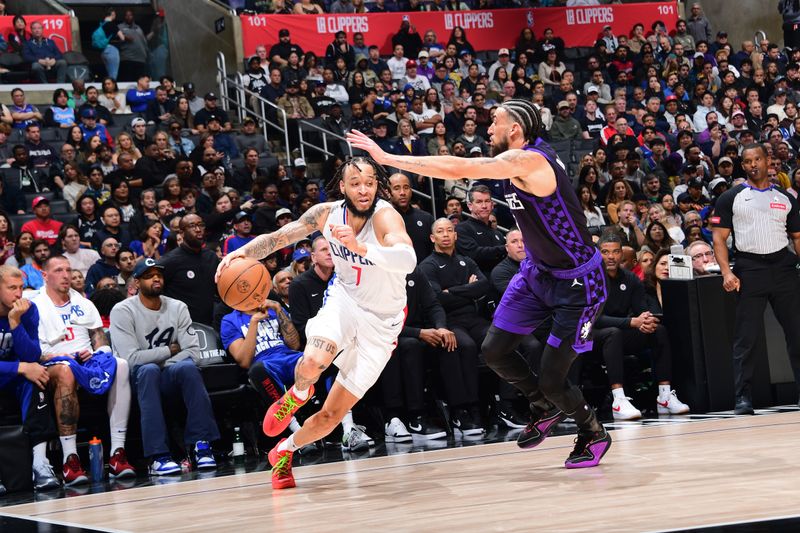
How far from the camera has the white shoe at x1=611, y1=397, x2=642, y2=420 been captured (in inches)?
347

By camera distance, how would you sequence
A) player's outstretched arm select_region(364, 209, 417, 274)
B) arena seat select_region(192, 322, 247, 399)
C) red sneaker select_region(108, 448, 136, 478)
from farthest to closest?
arena seat select_region(192, 322, 247, 399) < red sneaker select_region(108, 448, 136, 478) < player's outstretched arm select_region(364, 209, 417, 274)

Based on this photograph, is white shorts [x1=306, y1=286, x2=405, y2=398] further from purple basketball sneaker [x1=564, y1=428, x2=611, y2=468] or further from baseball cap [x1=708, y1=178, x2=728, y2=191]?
baseball cap [x1=708, y1=178, x2=728, y2=191]

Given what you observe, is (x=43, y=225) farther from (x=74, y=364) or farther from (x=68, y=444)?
(x=68, y=444)

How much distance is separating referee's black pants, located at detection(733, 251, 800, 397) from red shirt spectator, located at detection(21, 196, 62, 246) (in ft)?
23.0

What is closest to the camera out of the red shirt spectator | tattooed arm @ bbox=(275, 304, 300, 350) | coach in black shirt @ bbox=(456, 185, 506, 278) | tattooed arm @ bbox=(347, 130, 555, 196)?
tattooed arm @ bbox=(347, 130, 555, 196)

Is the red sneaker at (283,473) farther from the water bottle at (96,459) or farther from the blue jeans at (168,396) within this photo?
the water bottle at (96,459)

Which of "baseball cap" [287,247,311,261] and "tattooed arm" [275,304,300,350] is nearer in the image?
"tattooed arm" [275,304,300,350]

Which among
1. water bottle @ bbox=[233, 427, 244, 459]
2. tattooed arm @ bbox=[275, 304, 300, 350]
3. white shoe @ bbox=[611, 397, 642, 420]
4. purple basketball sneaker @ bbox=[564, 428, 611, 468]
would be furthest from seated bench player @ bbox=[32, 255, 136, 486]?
white shoe @ bbox=[611, 397, 642, 420]

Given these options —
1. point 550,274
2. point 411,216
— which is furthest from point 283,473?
point 411,216

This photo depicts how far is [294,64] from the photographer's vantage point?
55.0ft

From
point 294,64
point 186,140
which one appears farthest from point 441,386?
point 294,64

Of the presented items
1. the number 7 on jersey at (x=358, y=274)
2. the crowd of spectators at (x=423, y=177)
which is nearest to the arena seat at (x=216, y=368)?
Result: the crowd of spectators at (x=423, y=177)

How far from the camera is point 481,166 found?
5.31 meters

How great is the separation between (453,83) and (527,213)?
11.7m
